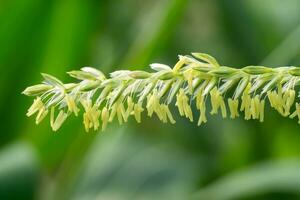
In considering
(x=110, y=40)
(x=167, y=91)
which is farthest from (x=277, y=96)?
(x=110, y=40)

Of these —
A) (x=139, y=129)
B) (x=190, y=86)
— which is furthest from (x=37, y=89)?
(x=139, y=129)

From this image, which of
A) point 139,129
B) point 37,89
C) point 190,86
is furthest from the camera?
point 139,129

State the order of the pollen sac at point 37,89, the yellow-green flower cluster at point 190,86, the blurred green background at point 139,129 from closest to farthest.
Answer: the yellow-green flower cluster at point 190,86 < the pollen sac at point 37,89 < the blurred green background at point 139,129

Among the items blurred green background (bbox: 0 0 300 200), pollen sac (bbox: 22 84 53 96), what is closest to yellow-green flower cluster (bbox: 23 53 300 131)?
pollen sac (bbox: 22 84 53 96)

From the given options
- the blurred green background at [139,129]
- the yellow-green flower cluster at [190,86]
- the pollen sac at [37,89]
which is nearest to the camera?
the yellow-green flower cluster at [190,86]

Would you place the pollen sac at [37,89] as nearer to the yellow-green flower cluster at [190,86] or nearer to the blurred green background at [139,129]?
the yellow-green flower cluster at [190,86]

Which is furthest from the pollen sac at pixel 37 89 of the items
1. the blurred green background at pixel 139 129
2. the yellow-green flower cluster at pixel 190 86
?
the blurred green background at pixel 139 129

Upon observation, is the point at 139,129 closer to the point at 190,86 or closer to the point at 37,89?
the point at 37,89

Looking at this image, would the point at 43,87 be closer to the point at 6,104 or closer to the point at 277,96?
the point at 277,96
